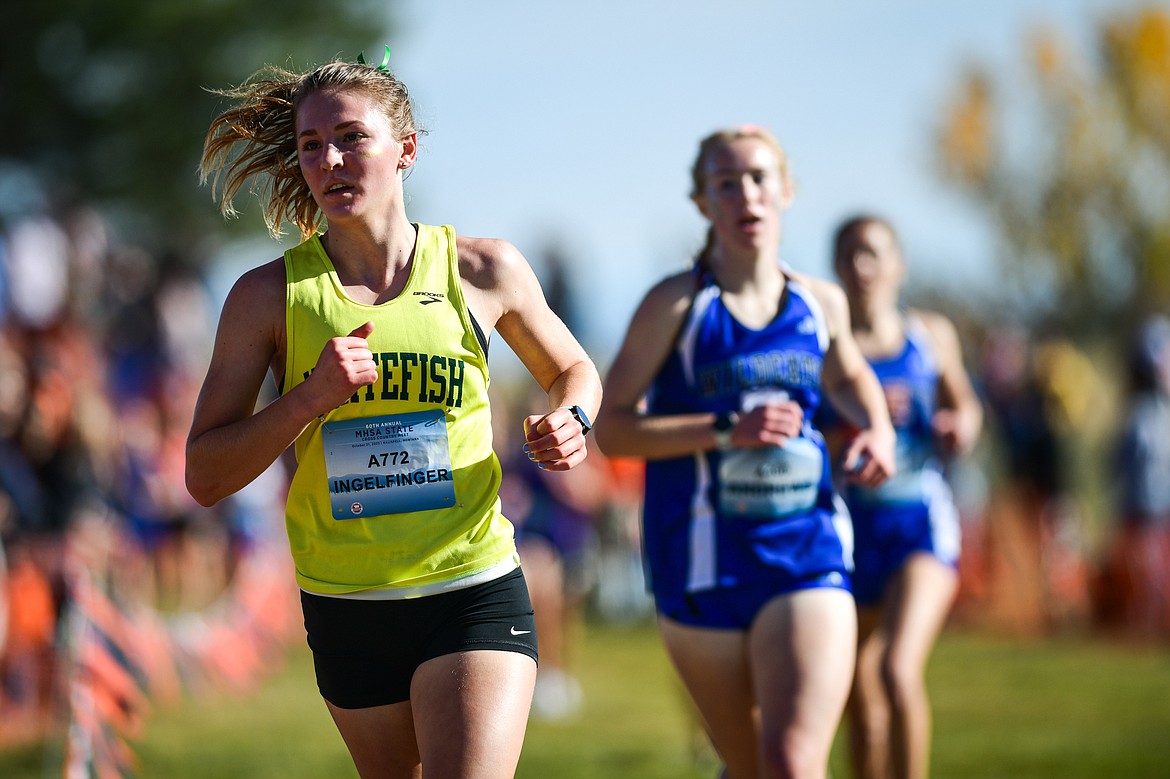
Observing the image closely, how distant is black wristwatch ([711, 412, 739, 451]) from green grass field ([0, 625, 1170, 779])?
342cm

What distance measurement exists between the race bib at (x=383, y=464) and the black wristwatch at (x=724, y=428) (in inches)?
51.4

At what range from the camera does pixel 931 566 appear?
5.62 metres

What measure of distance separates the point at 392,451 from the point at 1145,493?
34.5 ft

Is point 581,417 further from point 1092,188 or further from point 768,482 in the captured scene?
point 1092,188

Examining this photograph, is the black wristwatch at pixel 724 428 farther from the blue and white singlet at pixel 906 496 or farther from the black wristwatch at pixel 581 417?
the blue and white singlet at pixel 906 496

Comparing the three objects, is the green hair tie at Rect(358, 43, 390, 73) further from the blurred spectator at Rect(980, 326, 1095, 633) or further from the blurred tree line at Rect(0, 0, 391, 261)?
the blurred tree line at Rect(0, 0, 391, 261)

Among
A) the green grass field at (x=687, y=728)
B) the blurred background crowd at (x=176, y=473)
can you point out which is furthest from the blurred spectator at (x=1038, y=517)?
the green grass field at (x=687, y=728)

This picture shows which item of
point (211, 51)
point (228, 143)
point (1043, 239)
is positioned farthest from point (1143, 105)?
point (228, 143)

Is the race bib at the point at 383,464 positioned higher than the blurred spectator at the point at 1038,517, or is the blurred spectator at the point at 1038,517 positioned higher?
the race bib at the point at 383,464

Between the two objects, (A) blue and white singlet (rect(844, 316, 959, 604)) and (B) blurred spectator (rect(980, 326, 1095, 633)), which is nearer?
(A) blue and white singlet (rect(844, 316, 959, 604))

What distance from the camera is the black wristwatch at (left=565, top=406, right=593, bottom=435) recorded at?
131 inches

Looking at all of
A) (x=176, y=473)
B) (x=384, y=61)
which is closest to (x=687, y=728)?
(x=384, y=61)

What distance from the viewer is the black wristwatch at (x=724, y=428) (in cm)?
438

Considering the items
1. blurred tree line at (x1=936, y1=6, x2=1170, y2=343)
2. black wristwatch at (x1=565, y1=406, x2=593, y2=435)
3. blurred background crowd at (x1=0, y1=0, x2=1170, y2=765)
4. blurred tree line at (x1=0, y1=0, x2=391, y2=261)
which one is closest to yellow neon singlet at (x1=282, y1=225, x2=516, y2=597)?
black wristwatch at (x1=565, y1=406, x2=593, y2=435)
